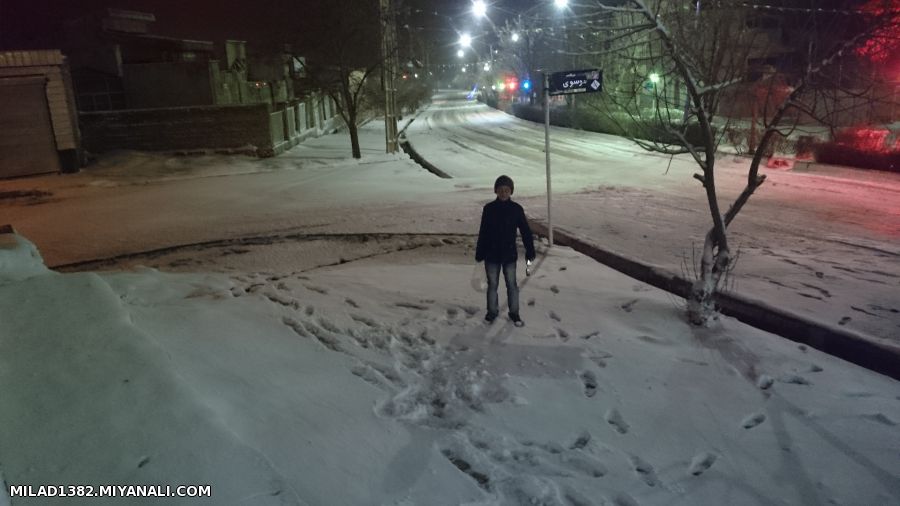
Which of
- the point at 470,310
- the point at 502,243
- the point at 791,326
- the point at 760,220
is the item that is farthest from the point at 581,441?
the point at 760,220

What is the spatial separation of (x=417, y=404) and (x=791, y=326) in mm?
4047

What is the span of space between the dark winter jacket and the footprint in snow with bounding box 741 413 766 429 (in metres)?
2.55

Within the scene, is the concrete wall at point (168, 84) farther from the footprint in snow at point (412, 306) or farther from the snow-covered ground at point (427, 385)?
the footprint in snow at point (412, 306)

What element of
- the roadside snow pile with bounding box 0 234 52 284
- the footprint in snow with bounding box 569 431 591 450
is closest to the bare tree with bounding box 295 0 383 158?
the roadside snow pile with bounding box 0 234 52 284

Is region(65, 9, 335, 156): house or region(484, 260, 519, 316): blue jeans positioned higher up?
region(65, 9, 335, 156): house

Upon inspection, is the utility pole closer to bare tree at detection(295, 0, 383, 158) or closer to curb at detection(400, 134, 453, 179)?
bare tree at detection(295, 0, 383, 158)

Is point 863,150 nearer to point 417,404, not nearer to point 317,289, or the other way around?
point 317,289

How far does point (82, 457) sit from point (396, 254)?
21.1 ft

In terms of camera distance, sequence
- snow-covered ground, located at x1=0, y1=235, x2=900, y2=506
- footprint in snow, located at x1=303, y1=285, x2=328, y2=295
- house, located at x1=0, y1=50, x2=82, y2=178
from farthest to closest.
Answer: house, located at x1=0, y1=50, x2=82, y2=178, footprint in snow, located at x1=303, y1=285, x2=328, y2=295, snow-covered ground, located at x1=0, y1=235, x2=900, y2=506

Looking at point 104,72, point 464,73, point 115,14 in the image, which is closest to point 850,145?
point 104,72

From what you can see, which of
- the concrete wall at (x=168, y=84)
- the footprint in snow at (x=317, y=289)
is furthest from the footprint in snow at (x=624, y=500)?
the concrete wall at (x=168, y=84)

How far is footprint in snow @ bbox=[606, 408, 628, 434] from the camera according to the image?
13.8ft

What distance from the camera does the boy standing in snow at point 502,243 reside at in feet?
19.9

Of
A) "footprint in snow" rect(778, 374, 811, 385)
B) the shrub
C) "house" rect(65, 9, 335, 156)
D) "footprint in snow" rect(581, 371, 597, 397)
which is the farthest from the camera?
"house" rect(65, 9, 335, 156)
